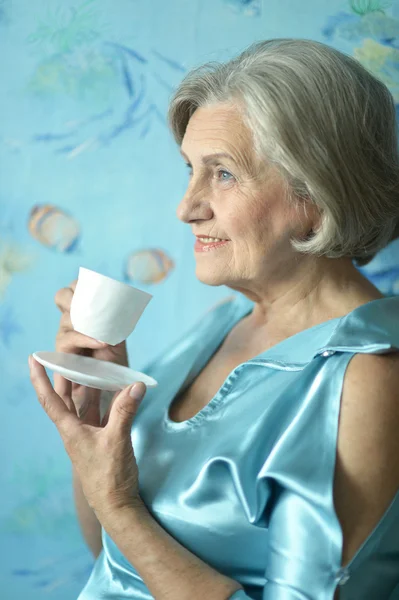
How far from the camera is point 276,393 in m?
1.09

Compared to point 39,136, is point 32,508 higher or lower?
lower

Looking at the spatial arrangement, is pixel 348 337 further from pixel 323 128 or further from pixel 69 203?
pixel 69 203

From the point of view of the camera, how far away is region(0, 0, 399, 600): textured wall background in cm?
151

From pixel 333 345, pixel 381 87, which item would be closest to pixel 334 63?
pixel 381 87

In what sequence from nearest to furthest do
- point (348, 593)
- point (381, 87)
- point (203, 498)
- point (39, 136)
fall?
point (348, 593) < point (203, 498) < point (381, 87) < point (39, 136)

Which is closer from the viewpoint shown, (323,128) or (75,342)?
(323,128)

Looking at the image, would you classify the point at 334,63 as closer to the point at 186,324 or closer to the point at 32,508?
the point at 186,324

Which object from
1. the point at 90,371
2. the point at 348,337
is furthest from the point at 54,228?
the point at 348,337

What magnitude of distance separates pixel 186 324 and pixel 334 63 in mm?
657

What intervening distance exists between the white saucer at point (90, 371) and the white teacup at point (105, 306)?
0.06m

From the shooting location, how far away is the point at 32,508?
1.54 metres

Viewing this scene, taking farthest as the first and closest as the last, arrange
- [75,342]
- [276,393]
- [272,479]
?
[75,342], [276,393], [272,479]

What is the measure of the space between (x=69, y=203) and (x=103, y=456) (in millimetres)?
653

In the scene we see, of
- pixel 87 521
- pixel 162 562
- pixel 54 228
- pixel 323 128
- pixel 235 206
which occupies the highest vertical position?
pixel 323 128
